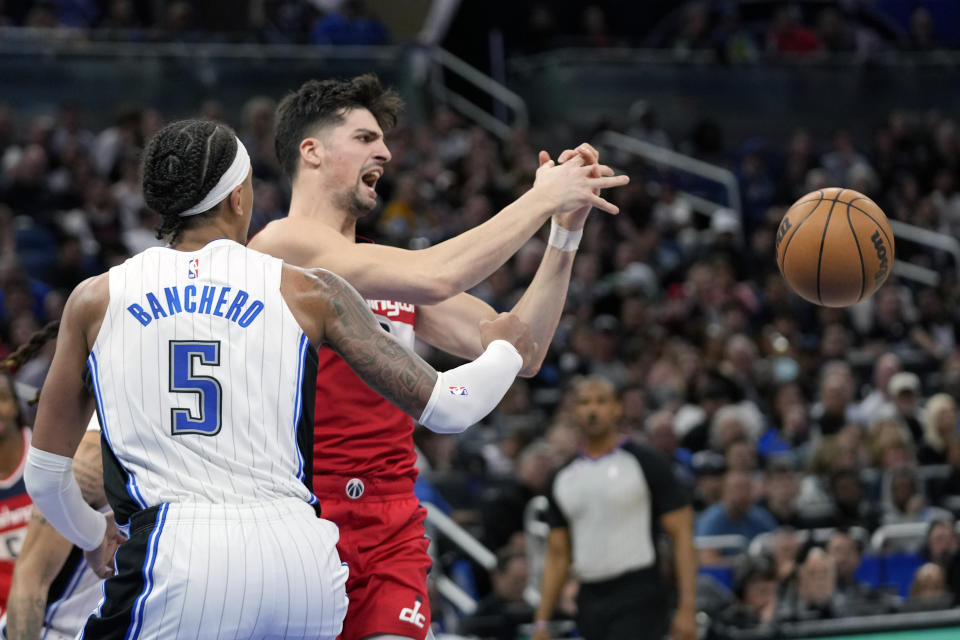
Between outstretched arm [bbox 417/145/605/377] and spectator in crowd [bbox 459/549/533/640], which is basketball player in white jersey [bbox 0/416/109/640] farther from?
spectator in crowd [bbox 459/549/533/640]

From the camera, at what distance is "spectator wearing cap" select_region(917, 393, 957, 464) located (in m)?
12.7

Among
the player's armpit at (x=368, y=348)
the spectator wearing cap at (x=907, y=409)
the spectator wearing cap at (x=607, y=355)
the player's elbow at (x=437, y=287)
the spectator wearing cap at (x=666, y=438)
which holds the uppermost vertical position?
the player's elbow at (x=437, y=287)

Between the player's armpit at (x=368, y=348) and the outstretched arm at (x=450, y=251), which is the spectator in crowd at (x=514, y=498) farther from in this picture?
the player's armpit at (x=368, y=348)

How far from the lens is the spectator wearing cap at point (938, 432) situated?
12.7m

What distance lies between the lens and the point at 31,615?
4539 mm

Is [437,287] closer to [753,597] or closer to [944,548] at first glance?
[753,597]

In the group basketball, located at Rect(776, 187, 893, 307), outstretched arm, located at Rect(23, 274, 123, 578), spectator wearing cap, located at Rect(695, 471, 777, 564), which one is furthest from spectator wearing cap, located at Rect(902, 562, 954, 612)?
outstretched arm, located at Rect(23, 274, 123, 578)

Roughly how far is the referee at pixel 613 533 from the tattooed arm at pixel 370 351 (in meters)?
4.68

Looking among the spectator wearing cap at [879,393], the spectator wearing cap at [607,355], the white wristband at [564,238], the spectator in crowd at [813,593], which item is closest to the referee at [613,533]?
the spectator in crowd at [813,593]

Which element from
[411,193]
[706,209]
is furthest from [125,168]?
[706,209]

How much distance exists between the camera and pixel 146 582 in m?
3.44

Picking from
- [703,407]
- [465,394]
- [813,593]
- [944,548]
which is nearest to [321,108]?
[465,394]

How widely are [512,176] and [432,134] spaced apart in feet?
4.54

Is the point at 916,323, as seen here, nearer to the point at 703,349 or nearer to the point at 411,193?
the point at 703,349
